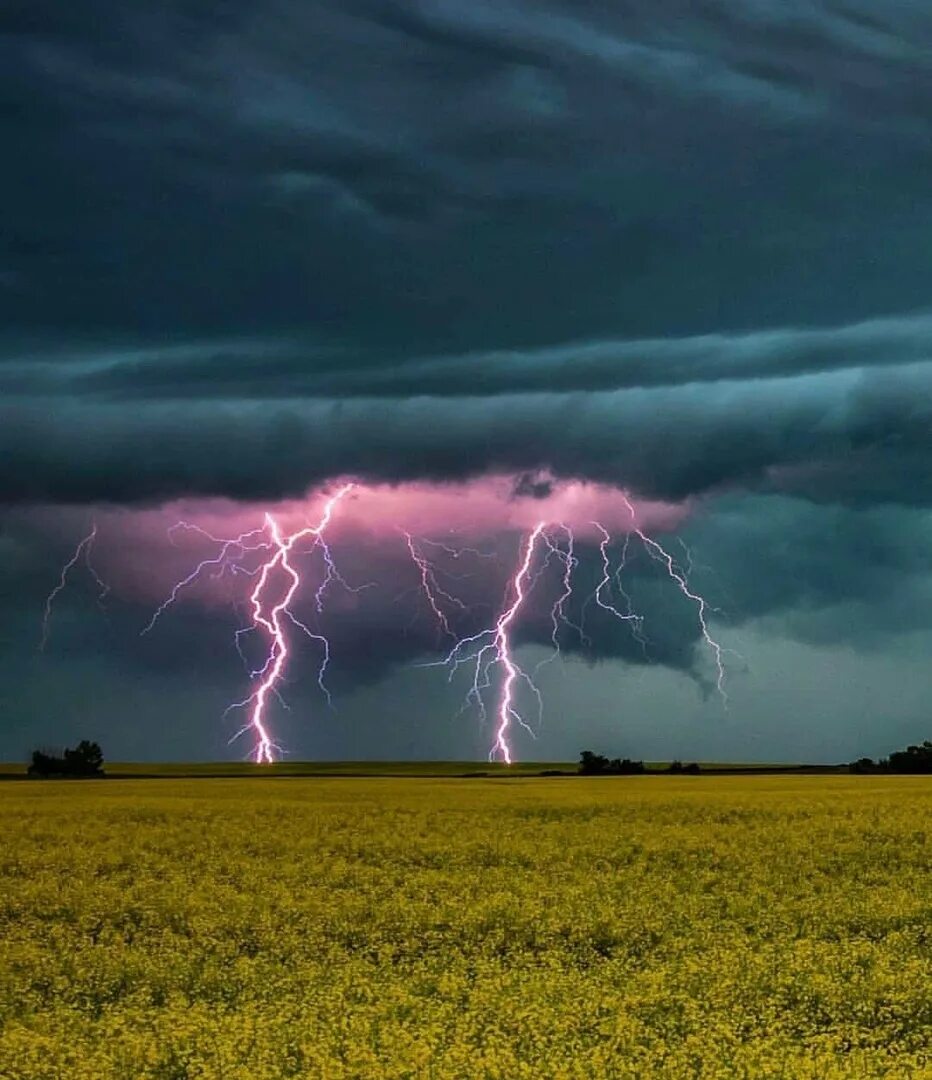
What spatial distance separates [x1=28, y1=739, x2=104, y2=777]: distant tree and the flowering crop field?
211 ft

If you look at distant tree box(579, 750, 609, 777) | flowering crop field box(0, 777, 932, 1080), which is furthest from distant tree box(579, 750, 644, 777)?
flowering crop field box(0, 777, 932, 1080)

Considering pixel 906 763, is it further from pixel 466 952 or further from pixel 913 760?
pixel 466 952

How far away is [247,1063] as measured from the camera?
13.4 metres

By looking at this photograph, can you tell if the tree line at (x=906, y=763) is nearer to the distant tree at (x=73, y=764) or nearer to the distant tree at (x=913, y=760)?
the distant tree at (x=913, y=760)

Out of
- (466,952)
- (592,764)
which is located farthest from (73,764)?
(466,952)

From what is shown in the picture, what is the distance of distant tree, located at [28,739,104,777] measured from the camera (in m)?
99.6

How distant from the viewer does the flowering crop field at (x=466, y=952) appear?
13.8 metres

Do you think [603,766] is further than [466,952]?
Yes

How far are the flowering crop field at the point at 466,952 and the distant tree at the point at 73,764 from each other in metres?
64.4

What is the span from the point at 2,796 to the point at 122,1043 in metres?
51.8

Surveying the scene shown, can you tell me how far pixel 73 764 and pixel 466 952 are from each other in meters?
87.7

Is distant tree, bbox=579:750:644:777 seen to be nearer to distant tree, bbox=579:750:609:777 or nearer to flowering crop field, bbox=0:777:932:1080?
distant tree, bbox=579:750:609:777

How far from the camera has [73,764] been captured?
101m

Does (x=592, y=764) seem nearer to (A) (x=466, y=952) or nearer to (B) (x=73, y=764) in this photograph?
(B) (x=73, y=764)
